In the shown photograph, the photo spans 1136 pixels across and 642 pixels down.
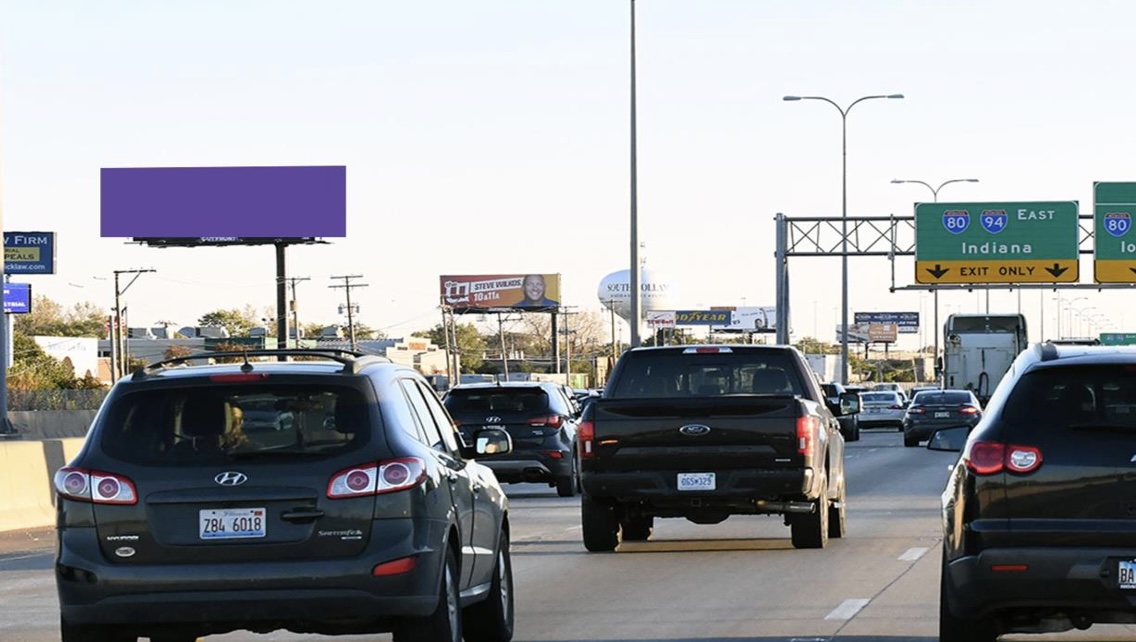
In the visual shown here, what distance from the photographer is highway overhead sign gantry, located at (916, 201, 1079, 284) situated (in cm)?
6188

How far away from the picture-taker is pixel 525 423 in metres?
29.0

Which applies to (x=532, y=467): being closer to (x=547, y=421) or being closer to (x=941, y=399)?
(x=547, y=421)

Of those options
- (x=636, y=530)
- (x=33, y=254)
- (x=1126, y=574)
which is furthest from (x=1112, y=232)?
(x=33, y=254)

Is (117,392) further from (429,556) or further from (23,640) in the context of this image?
(23,640)

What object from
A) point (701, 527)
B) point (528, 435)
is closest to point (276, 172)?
point (528, 435)

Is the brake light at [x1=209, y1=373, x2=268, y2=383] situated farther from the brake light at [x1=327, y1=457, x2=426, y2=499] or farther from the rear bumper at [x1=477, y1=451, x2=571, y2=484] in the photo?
the rear bumper at [x1=477, y1=451, x2=571, y2=484]

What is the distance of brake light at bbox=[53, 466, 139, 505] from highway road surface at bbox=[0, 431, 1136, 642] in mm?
3218

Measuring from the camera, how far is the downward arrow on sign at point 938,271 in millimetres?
62406

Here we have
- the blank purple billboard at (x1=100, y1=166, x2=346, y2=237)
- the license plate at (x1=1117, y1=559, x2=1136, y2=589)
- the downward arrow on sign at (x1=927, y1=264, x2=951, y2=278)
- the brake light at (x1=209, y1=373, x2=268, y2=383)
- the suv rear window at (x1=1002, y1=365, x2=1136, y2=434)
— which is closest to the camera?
the license plate at (x1=1117, y1=559, x2=1136, y2=589)

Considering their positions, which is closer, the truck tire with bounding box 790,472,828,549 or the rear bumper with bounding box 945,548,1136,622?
the rear bumper with bounding box 945,548,1136,622

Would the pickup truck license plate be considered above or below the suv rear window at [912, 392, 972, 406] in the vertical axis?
above

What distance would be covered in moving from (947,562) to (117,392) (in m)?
3.95

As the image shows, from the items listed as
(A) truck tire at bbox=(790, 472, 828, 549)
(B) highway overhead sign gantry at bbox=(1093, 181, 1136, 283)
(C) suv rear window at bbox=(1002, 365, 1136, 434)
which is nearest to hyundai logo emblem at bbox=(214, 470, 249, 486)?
(C) suv rear window at bbox=(1002, 365, 1136, 434)

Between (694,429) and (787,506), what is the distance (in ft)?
3.64
